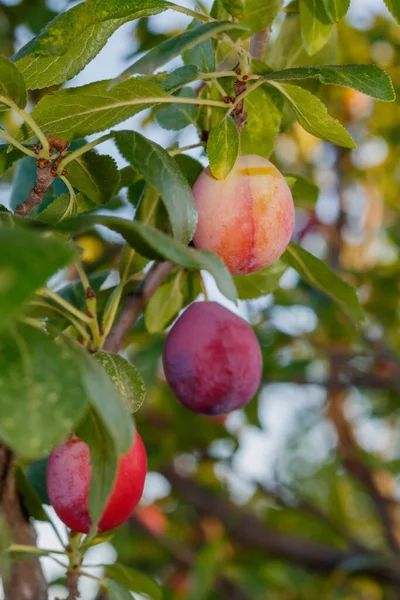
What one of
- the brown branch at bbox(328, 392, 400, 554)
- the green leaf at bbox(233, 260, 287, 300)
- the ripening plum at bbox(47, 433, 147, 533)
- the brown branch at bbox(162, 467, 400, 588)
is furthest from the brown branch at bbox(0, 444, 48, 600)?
the brown branch at bbox(328, 392, 400, 554)

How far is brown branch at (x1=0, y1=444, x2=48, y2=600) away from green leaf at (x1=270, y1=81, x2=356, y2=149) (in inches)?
17.2

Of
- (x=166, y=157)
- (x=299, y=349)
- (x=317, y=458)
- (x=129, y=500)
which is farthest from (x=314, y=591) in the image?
(x=166, y=157)

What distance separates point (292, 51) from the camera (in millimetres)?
930

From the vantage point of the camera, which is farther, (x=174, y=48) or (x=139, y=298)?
(x=139, y=298)

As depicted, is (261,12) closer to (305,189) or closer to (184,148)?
(184,148)

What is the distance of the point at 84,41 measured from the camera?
0.67 metres

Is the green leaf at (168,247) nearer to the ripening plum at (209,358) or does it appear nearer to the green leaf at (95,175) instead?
the green leaf at (95,175)

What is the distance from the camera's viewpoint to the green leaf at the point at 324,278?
2.92ft

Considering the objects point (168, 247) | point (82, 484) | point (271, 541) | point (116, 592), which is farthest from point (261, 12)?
point (271, 541)

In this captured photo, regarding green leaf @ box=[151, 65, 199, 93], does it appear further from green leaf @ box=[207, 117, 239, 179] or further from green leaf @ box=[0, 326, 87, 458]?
green leaf @ box=[0, 326, 87, 458]

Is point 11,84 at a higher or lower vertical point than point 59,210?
higher

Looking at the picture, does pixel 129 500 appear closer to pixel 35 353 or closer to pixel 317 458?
pixel 35 353

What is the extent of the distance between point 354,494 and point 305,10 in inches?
101

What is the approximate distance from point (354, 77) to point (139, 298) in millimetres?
322
